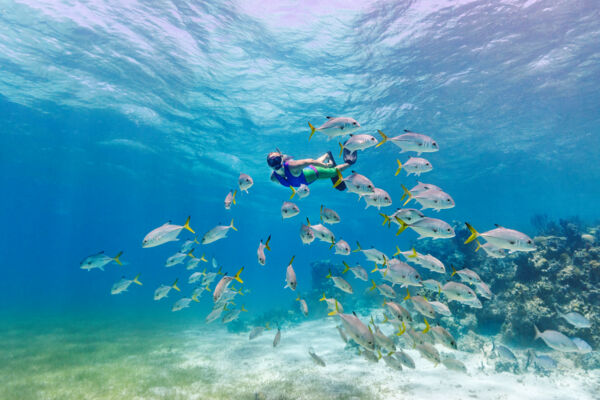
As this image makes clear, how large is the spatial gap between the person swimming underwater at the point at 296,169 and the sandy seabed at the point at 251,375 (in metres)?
5.43

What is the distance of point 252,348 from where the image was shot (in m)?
13.2

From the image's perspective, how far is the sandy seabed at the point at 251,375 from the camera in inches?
278

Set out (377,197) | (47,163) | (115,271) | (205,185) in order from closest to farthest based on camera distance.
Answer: (377,197), (47,163), (205,185), (115,271)

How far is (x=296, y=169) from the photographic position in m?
6.40

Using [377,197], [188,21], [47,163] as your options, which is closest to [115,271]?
[47,163]

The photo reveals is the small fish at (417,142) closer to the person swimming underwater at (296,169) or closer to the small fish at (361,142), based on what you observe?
the small fish at (361,142)

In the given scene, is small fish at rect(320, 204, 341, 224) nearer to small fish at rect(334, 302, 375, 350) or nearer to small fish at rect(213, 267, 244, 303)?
small fish at rect(213, 267, 244, 303)

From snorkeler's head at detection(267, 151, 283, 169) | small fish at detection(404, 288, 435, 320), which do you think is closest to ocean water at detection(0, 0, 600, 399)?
small fish at detection(404, 288, 435, 320)

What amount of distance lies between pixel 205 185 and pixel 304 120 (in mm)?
24679

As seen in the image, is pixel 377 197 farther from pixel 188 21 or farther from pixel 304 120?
pixel 304 120

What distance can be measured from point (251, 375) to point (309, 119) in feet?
57.0

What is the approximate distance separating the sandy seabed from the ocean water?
0.08m

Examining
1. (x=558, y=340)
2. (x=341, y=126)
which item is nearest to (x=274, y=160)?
(x=341, y=126)

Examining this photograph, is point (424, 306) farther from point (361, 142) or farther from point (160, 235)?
point (160, 235)
